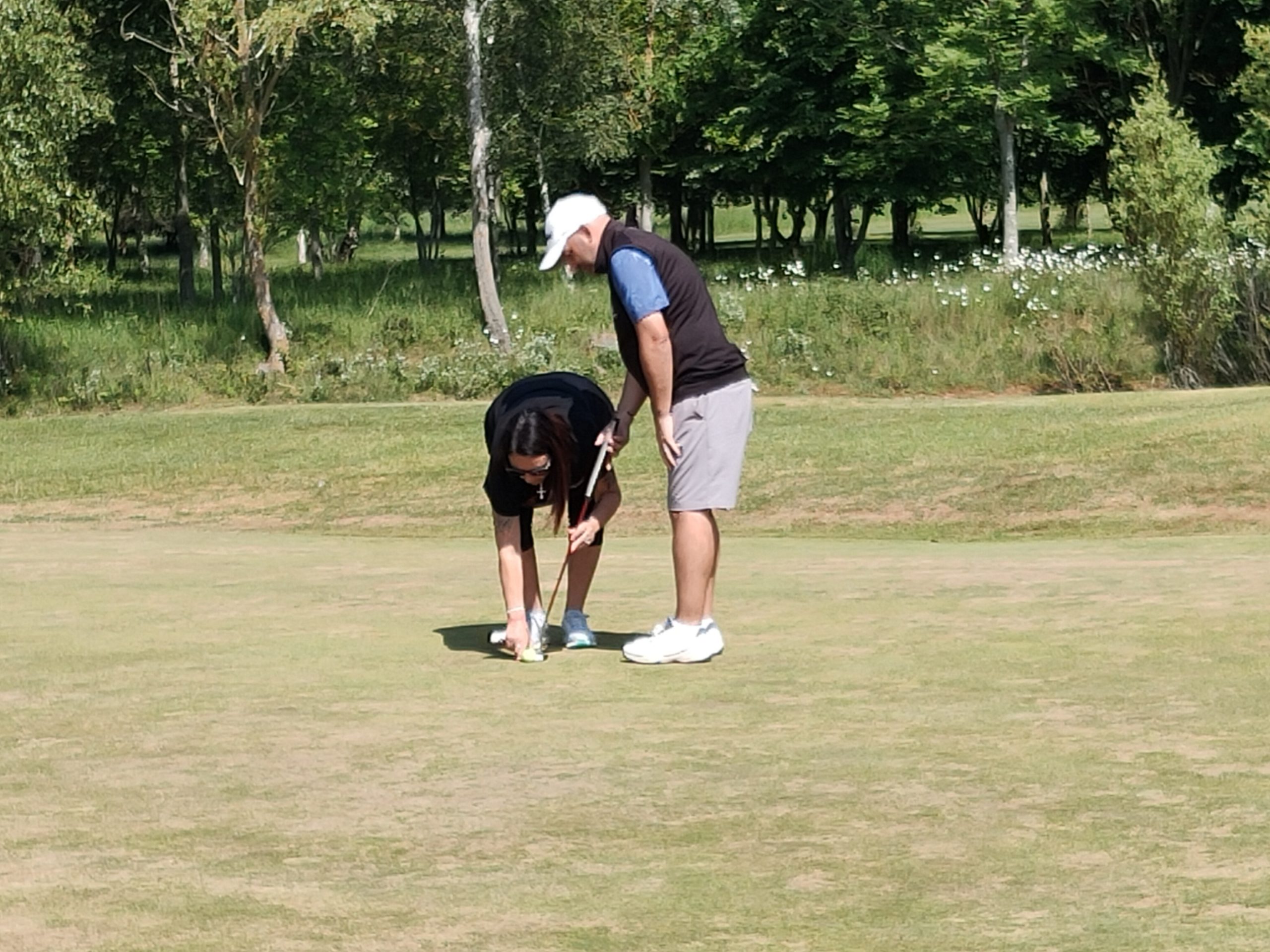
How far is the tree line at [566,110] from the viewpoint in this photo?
3356 centimetres

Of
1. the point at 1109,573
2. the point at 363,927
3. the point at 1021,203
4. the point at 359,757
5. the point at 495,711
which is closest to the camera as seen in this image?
the point at 363,927

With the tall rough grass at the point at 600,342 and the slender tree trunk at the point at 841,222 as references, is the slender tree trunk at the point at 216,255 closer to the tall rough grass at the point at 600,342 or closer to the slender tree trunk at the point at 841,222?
the tall rough grass at the point at 600,342

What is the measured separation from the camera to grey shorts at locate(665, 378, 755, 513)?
8148 millimetres

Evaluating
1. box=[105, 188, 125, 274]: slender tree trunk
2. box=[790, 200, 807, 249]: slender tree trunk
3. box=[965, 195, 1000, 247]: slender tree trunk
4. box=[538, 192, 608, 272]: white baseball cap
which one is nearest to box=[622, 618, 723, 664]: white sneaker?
box=[538, 192, 608, 272]: white baseball cap

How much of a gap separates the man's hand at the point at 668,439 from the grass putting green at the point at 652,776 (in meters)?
0.87

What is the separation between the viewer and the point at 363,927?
451 cm

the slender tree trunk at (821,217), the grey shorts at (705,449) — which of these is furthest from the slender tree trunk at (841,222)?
the grey shorts at (705,449)

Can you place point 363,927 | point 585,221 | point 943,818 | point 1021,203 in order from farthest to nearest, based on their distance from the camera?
point 1021,203 → point 585,221 → point 943,818 → point 363,927

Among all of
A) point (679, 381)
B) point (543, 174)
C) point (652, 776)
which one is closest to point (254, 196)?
point (543, 174)

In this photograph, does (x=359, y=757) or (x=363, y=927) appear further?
(x=359, y=757)

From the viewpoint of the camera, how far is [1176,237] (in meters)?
30.2

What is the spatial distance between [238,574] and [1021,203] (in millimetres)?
65829

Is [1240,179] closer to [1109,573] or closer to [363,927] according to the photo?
[1109,573]

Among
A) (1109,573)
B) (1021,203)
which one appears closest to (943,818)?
(1109,573)
